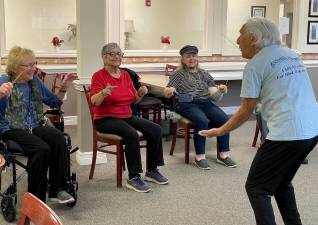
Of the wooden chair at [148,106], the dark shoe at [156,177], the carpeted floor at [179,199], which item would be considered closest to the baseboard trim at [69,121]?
the wooden chair at [148,106]

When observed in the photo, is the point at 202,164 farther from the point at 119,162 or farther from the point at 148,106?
the point at 148,106

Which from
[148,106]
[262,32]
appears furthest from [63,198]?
[148,106]

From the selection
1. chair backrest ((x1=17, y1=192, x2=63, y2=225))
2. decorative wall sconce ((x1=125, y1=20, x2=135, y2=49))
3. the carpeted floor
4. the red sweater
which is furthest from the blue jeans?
chair backrest ((x1=17, y1=192, x2=63, y2=225))

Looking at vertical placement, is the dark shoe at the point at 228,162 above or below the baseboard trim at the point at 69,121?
below

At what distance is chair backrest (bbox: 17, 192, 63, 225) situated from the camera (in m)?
1.26

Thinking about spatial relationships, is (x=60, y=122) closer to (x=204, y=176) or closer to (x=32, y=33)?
(x=204, y=176)

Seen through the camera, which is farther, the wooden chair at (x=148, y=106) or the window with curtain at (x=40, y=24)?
the window with curtain at (x=40, y=24)

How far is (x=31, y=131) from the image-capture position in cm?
322

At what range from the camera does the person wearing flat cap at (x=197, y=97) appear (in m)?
4.25

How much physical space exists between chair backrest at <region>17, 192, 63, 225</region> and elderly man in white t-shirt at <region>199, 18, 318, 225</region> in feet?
4.02

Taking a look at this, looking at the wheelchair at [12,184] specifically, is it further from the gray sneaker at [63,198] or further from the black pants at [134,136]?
the black pants at [134,136]

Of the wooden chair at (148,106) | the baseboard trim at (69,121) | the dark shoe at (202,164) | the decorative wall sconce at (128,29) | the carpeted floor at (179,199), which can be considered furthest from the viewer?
the decorative wall sconce at (128,29)

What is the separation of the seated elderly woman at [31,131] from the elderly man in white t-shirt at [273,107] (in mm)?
1322

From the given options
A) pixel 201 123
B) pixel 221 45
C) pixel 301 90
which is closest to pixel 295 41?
pixel 221 45
